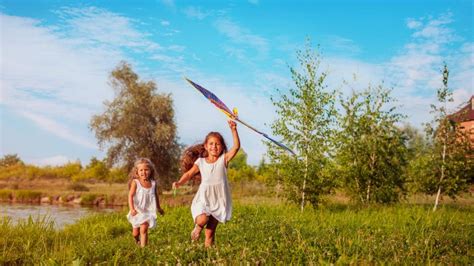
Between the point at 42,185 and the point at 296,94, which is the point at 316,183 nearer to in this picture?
the point at 296,94

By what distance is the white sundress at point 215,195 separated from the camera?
7621 millimetres

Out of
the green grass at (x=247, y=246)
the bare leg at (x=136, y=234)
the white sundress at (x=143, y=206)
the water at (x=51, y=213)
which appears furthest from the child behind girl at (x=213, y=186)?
the water at (x=51, y=213)

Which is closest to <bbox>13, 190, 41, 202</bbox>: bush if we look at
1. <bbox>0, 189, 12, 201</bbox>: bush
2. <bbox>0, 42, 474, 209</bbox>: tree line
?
<bbox>0, 189, 12, 201</bbox>: bush

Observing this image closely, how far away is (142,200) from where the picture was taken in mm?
8820

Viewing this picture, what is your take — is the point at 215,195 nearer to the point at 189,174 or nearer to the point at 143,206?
the point at 189,174

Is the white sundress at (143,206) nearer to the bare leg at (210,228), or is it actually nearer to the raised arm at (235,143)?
the bare leg at (210,228)

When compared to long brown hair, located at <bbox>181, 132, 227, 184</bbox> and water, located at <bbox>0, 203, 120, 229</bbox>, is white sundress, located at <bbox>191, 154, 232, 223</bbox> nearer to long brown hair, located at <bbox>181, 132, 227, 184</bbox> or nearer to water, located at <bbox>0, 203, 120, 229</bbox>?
long brown hair, located at <bbox>181, 132, 227, 184</bbox>

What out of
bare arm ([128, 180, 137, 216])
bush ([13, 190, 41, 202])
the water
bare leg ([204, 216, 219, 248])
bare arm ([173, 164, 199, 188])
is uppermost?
bare arm ([173, 164, 199, 188])

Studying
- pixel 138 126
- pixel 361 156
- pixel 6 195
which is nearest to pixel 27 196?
pixel 6 195

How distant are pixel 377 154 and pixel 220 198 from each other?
12675mm

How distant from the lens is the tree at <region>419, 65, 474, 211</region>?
756 inches

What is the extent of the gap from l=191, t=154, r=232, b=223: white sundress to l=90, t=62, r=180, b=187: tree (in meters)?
27.1

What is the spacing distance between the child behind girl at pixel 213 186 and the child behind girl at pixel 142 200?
3.68 feet

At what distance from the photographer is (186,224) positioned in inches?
509
